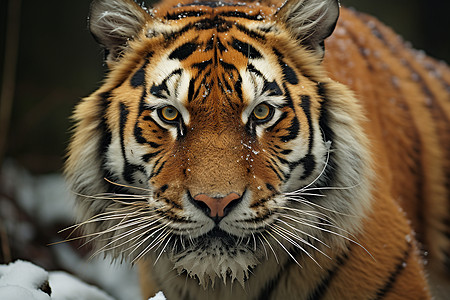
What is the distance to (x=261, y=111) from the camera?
152 cm

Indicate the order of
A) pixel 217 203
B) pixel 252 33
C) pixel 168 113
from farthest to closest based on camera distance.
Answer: pixel 252 33, pixel 168 113, pixel 217 203

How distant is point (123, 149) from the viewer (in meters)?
1.62

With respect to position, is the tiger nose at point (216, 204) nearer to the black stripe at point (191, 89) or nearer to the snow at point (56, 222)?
the black stripe at point (191, 89)

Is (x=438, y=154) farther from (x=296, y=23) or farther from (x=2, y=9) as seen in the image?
(x=2, y=9)

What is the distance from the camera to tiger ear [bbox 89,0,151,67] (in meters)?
1.67

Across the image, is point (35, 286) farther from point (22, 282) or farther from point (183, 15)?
point (183, 15)

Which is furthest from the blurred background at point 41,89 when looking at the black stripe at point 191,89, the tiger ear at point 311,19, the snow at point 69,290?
the tiger ear at point 311,19

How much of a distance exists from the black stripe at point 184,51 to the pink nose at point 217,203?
1.54 feet

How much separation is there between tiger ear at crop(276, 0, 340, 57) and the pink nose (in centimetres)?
63

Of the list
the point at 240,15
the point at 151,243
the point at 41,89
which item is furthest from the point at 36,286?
the point at 41,89

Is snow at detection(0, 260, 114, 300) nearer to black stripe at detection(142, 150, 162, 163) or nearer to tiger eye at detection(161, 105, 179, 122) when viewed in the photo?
black stripe at detection(142, 150, 162, 163)

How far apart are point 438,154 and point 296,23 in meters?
1.16

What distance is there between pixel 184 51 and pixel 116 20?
0.29 meters

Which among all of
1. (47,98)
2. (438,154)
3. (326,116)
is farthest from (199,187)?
(47,98)
